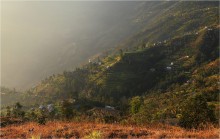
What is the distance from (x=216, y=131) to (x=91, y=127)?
7651 millimetres

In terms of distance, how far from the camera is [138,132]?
1903cm

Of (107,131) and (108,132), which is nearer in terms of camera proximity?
(108,132)

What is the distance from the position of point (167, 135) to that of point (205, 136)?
77.4 inches

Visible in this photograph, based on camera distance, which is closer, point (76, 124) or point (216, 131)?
point (216, 131)

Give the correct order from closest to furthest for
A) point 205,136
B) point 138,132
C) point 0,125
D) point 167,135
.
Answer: point 205,136
point 167,135
point 138,132
point 0,125

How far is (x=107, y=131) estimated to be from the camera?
1973cm

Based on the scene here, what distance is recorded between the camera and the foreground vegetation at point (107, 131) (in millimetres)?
17347

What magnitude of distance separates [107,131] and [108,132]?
0.84ft

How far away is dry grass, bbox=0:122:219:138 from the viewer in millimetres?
17328

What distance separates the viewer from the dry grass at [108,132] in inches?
682

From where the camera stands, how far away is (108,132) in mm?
19484

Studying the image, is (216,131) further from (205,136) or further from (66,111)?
(66,111)

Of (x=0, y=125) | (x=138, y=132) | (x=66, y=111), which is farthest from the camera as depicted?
(x=66, y=111)

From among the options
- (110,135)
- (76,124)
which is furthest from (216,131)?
(76,124)
